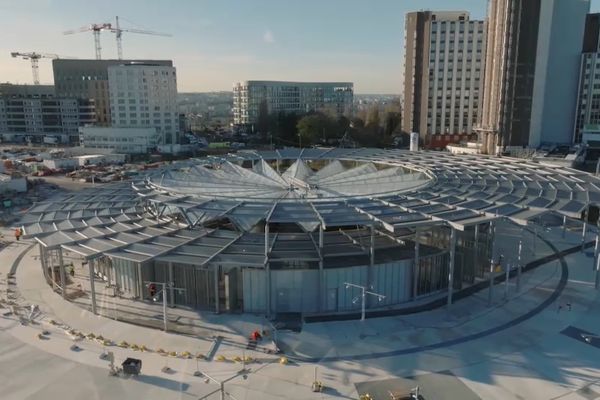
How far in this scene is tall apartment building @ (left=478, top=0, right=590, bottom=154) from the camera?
10081cm

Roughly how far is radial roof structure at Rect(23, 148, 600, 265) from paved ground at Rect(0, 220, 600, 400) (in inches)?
206

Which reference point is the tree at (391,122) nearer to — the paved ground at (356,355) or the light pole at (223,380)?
the paved ground at (356,355)

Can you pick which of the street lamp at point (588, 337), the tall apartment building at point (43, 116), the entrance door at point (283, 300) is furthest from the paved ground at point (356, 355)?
the tall apartment building at point (43, 116)

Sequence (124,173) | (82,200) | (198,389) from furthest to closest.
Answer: (124,173) → (82,200) → (198,389)

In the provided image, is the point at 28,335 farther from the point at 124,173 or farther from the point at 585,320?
the point at 124,173

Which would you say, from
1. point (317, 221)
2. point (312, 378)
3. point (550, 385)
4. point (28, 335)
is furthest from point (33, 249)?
point (550, 385)

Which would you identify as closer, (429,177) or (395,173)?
(429,177)

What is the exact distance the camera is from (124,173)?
104 m

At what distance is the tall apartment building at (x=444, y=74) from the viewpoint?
131m

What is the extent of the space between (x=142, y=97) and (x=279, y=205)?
125 meters

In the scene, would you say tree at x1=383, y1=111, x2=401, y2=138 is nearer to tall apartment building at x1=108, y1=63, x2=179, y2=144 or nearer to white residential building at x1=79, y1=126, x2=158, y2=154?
tall apartment building at x1=108, y1=63, x2=179, y2=144

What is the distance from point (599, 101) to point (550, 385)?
102080 mm

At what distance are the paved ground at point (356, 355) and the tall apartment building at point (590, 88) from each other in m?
85.7

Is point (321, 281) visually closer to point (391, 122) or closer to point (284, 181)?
point (284, 181)
